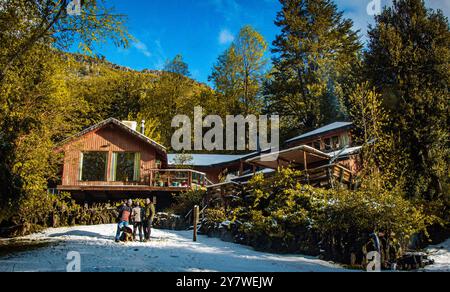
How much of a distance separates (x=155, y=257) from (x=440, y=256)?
38.1ft

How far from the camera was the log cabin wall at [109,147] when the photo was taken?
26.0 m

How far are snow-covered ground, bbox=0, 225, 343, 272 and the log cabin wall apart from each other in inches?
376

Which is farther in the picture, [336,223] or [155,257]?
[336,223]

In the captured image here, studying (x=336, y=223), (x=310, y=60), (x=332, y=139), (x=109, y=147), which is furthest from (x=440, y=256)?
(x=310, y=60)

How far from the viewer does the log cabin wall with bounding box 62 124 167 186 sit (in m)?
26.0

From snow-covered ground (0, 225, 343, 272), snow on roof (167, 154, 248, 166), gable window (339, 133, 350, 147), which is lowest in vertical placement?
snow-covered ground (0, 225, 343, 272)

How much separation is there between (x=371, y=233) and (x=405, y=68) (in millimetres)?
16006

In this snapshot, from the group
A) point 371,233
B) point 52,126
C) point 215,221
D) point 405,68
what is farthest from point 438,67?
point 52,126

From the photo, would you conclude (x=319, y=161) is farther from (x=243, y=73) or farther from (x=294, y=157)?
(x=243, y=73)

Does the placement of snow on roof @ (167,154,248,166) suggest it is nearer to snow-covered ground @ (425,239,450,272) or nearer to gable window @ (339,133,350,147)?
gable window @ (339,133,350,147)

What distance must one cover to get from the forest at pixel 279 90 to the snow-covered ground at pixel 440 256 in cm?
117

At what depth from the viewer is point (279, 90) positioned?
3916 centimetres

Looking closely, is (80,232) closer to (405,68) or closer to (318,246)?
(318,246)

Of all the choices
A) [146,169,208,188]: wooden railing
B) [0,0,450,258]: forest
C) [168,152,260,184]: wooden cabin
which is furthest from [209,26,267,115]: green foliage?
[146,169,208,188]: wooden railing
